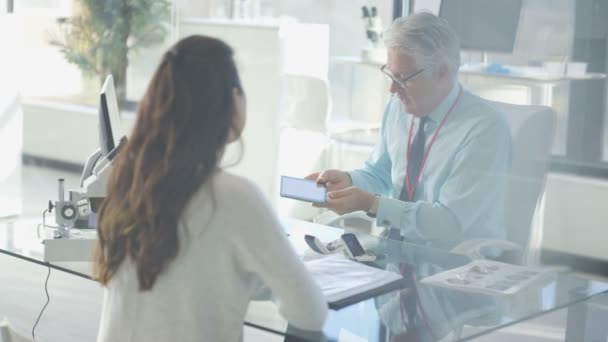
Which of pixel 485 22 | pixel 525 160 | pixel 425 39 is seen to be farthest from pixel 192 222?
pixel 485 22

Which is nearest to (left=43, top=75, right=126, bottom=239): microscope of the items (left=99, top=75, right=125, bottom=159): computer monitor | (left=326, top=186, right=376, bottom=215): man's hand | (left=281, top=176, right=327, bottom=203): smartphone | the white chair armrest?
(left=99, top=75, right=125, bottom=159): computer monitor

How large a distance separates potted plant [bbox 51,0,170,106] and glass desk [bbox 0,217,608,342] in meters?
3.94

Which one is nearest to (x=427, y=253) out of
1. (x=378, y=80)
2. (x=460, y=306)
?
(x=460, y=306)

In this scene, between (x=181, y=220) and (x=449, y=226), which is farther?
(x=449, y=226)

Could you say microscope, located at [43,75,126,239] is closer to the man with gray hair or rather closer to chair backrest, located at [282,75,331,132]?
the man with gray hair

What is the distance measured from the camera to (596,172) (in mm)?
4773

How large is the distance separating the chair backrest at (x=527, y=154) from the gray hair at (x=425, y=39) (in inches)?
12.1

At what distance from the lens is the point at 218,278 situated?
171 centimetres

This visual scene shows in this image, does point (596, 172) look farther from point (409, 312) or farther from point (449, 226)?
point (409, 312)

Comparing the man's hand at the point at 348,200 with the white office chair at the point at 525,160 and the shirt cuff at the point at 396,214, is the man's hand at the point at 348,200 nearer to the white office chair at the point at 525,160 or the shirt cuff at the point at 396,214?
the shirt cuff at the point at 396,214

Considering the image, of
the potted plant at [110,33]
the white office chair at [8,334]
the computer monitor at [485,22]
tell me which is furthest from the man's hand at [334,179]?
the potted plant at [110,33]

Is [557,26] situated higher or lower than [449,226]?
higher

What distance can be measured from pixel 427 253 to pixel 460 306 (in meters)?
0.55

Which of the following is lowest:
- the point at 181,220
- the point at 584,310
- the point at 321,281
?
the point at 584,310
